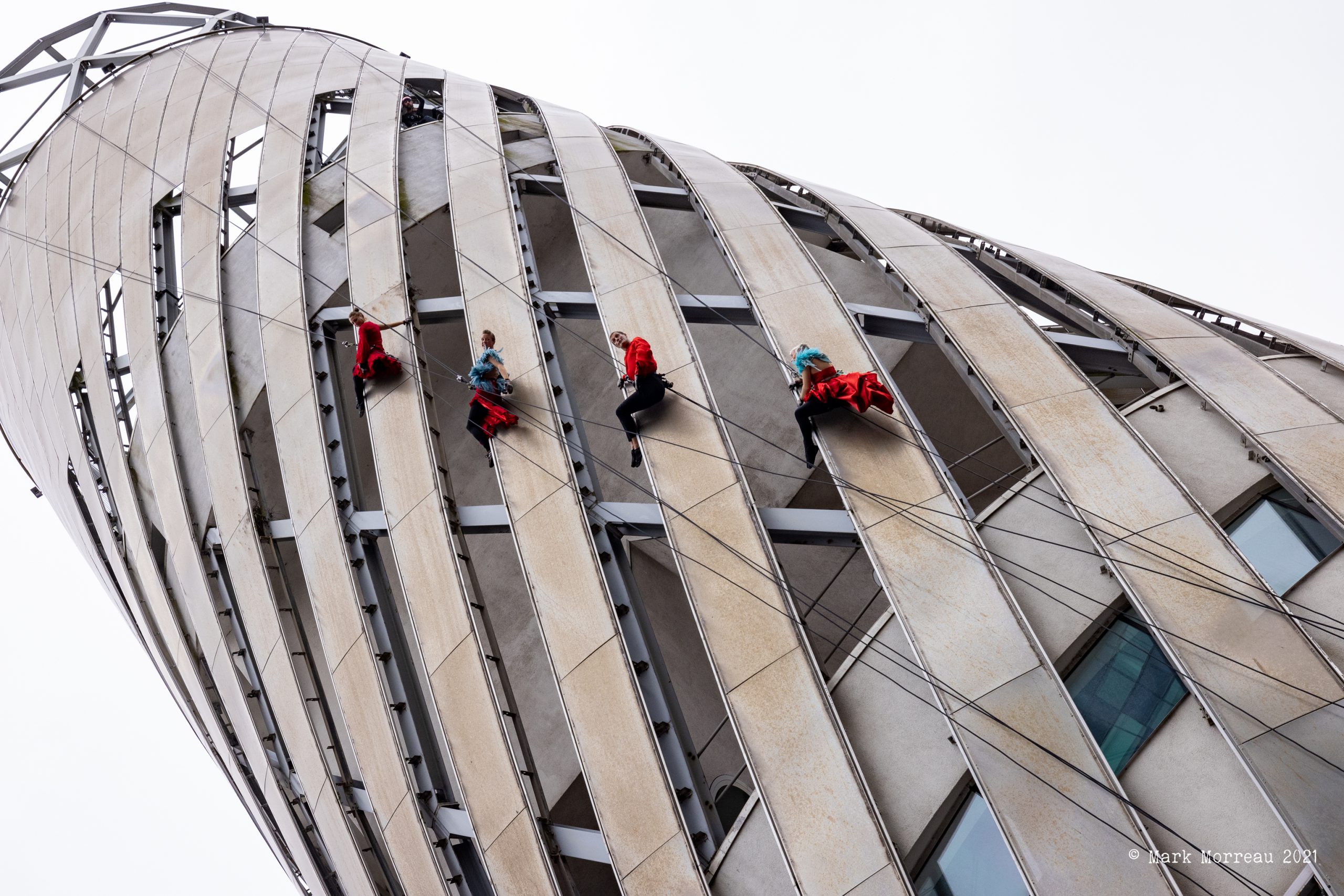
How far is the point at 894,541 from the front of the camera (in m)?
10.7

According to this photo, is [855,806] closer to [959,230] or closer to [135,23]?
[959,230]

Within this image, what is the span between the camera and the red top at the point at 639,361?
12.5 metres

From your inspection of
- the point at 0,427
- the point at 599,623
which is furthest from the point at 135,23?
the point at 599,623

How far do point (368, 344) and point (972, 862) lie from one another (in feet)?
33.6

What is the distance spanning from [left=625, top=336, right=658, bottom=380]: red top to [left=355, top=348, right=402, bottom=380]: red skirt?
3.78 meters

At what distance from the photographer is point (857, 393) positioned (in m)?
11.8

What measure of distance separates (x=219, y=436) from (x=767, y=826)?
11298 millimetres

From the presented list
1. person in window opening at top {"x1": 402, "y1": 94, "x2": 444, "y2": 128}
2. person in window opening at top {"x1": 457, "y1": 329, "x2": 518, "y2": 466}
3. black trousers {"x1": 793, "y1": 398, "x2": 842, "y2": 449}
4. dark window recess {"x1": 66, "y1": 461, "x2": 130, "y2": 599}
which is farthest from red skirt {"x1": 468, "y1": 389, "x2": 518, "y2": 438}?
dark window recess {"x1": 66, "y1": 461, "x2": 130, "y2": 599}

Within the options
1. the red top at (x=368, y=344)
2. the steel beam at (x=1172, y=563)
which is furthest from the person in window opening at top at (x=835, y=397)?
the red top at (x=368, y=344)

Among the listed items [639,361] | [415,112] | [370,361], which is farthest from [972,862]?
[415,112]

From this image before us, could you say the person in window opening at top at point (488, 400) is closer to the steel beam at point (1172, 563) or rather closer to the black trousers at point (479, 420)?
the black trousers at point (479, 420)

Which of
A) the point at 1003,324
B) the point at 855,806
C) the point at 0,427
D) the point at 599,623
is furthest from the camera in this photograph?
Result: the point at 0,427

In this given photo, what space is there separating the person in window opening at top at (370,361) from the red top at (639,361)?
381 centimetres

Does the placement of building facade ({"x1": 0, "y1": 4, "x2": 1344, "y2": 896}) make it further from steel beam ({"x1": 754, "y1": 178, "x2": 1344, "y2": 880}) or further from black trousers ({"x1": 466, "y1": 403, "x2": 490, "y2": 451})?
black trousers ({"x1": 466, "y1": 403, "x2": 490, "y2": 451})
